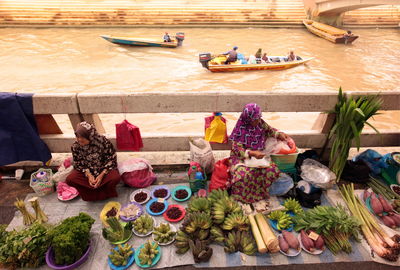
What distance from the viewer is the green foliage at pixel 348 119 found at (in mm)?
3453

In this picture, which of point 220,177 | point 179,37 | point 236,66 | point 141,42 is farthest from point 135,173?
point 179,37

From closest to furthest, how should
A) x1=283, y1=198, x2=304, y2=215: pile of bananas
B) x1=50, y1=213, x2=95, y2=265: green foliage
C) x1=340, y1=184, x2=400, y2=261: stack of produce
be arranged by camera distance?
1. x1=50, y1=213, x2=95, y2=265: green foliage
2. x1=340, y1=184, x2=400, y2=261: stack of produce
3. x1=283, y1=198, x2=304, y2=215: pile of bananas

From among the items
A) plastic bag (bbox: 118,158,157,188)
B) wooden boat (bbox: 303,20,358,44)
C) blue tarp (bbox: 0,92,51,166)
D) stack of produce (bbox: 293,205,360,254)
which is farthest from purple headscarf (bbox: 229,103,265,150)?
wooden boat (bbox: 303,20,358,44)

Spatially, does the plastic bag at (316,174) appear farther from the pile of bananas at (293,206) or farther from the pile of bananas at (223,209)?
the pile of bananas at (223,209)

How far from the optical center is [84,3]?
2188cm

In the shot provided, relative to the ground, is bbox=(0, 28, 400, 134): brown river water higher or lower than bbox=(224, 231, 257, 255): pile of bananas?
lower

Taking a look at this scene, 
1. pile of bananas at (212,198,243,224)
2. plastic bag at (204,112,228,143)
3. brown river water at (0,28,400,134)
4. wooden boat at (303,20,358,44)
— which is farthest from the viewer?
wooden boat at (303,20,358,44)

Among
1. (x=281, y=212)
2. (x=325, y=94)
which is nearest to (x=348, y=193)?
(x=281, y=212)

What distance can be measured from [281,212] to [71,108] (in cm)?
347

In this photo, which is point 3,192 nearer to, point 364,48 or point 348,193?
point 348,193

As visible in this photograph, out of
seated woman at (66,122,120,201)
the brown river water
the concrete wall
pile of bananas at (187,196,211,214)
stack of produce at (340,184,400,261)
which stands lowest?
the brown river water

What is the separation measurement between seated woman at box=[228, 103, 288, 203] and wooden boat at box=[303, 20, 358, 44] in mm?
18268

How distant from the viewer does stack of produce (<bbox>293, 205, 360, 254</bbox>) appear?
2.94 meters

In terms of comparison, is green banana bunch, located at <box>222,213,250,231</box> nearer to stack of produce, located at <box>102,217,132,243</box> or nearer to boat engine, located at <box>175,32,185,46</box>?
stack of produce, located at <box>102,217,132,243</box>
